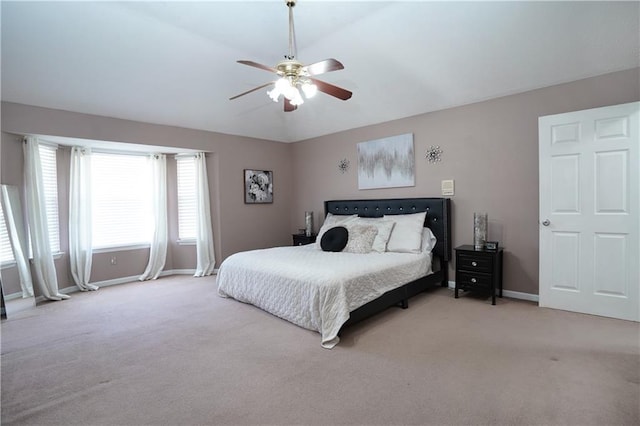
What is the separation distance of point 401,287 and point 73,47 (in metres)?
4.40

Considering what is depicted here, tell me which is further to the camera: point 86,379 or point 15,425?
point 86,379

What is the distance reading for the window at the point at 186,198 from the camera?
5703 millimetres

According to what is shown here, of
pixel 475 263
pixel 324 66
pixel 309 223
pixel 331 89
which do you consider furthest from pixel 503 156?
pixel 309 223

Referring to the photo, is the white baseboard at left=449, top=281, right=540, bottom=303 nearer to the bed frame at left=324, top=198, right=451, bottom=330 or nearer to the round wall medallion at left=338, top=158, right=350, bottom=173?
the bed frame at left=324, top=198, right=451, bottom=330

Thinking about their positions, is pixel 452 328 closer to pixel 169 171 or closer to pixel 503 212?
pixel 503 212

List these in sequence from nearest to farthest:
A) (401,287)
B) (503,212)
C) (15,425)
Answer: (15,425)
(401,287)
(503,212)

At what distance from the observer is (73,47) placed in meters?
3.34

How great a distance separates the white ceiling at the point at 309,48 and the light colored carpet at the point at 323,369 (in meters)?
2.67

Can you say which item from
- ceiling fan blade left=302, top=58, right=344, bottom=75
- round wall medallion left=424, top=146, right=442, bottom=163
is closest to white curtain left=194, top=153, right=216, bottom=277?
ceiling fan blade left=302, top=58, right=344, bottom=75

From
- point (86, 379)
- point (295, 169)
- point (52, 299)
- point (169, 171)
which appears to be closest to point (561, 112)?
point (295, 169)

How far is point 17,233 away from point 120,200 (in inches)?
59.3

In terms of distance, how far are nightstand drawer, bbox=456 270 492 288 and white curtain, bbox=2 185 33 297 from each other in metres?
5.41

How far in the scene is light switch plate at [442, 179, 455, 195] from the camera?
4371mm

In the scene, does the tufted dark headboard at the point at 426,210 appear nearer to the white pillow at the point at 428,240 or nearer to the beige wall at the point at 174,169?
the white pillow at the point at 428,240
